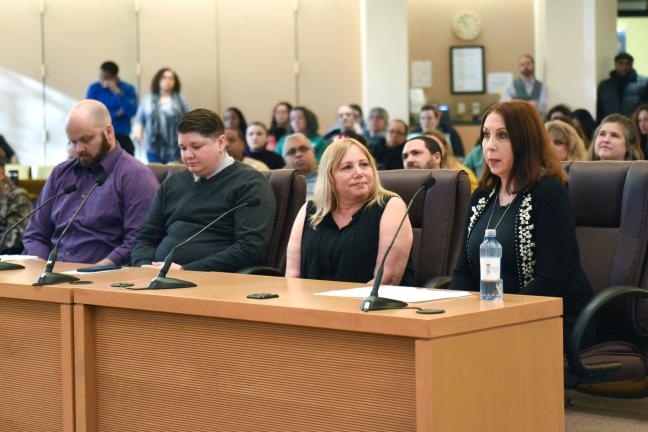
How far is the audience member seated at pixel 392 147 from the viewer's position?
8195mm

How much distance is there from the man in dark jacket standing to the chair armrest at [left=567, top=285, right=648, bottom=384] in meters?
7.63

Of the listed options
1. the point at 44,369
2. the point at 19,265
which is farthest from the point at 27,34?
the point at 44,369

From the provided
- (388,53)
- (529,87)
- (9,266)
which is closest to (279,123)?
(388,53)

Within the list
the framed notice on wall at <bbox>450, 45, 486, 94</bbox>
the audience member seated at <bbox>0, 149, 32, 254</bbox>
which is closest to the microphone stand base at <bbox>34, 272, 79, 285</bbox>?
the audience member seated at <bbox>0, 149, 32, 254</bbox>

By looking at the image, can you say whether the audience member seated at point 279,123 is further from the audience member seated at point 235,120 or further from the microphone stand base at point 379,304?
the microphone stand base at point 379,304

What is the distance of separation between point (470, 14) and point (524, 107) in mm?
8826

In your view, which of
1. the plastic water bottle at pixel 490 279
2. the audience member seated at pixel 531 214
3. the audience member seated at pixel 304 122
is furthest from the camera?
the audience member seated at pixel 304 122

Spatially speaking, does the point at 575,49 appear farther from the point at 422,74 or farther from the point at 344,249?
the point at 344,249

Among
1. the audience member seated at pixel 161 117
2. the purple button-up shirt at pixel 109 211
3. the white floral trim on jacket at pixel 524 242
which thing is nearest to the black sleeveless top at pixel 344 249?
the white floral trim on jacket at pixel 524 242

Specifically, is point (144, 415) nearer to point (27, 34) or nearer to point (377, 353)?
point (377, 353)

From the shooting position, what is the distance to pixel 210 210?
451 cm

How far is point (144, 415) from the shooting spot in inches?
114

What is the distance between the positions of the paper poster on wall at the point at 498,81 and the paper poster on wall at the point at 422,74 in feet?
2.19

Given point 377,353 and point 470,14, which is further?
point 470,14
